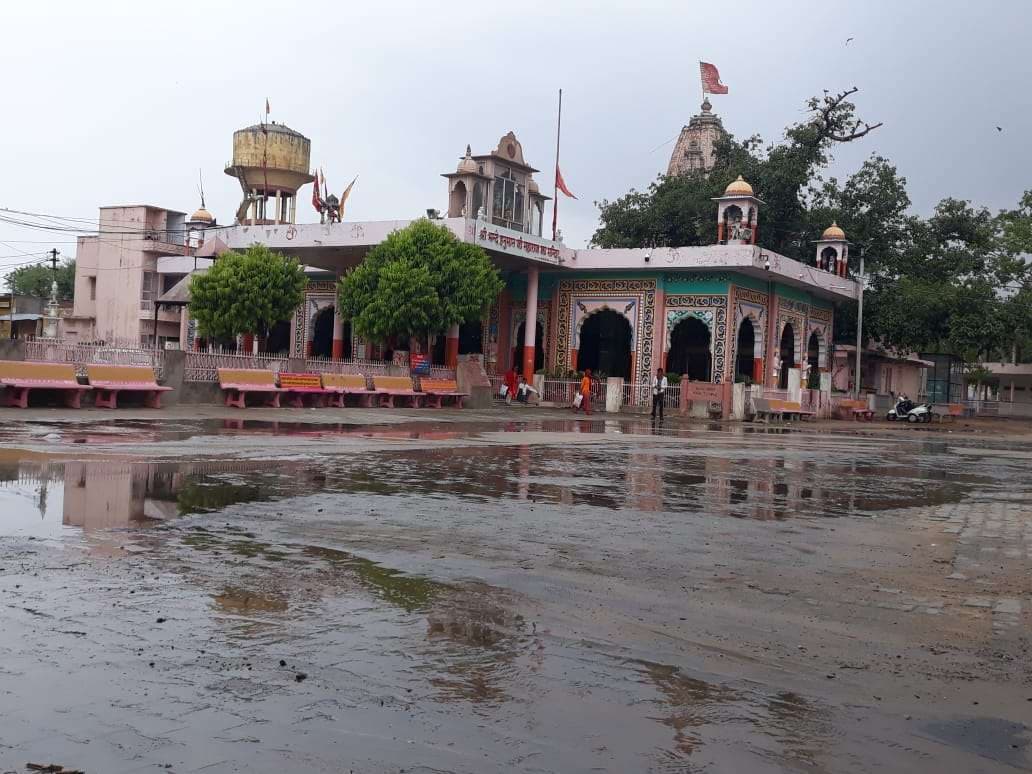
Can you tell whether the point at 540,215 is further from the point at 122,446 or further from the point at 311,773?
the point at 311,773

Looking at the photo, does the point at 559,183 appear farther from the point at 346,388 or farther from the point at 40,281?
the point at 40,281

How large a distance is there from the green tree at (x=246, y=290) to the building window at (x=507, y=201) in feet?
24.9

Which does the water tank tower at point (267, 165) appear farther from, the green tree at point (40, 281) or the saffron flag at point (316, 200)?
the green tree at point (40, 281)

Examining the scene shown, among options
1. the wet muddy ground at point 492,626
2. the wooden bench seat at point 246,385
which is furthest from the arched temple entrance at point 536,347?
the wet muddy ground at point 492,626

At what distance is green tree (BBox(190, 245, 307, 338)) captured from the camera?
109 ft

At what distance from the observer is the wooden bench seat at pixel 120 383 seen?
21.5 meters

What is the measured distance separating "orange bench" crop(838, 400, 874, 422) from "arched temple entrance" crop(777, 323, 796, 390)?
2.32 m

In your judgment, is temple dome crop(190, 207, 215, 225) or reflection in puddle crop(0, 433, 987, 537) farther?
temple dome crop(190, 207, 215, 225)

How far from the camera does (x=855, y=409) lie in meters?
42.2

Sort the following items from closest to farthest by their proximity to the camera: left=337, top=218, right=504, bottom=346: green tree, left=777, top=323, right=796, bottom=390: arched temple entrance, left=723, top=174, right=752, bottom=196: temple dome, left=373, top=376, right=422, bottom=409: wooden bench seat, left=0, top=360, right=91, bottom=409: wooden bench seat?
left=0, top=360, right=91, bottom=409: wooden bench seat
left=373, top=376, right=422, bottom=409: wooden bench seat
left=337, top=218, right=504, bottom=346: green tree
left=723, top=174, right=752, bottom=196: temple dome
left=777, top=323, right=796, bottom=390: arched temple entrance

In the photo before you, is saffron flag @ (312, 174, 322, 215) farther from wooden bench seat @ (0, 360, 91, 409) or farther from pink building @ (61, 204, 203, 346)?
wooden bench seat @ (0, 360, 91, 409)

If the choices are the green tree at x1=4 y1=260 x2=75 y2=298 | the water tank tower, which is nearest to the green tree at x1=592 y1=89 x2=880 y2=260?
the water tank tower

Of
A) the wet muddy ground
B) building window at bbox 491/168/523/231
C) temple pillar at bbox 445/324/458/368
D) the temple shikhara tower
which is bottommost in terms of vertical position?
the wet muddy ground

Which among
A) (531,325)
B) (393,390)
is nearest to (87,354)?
(393,390)
